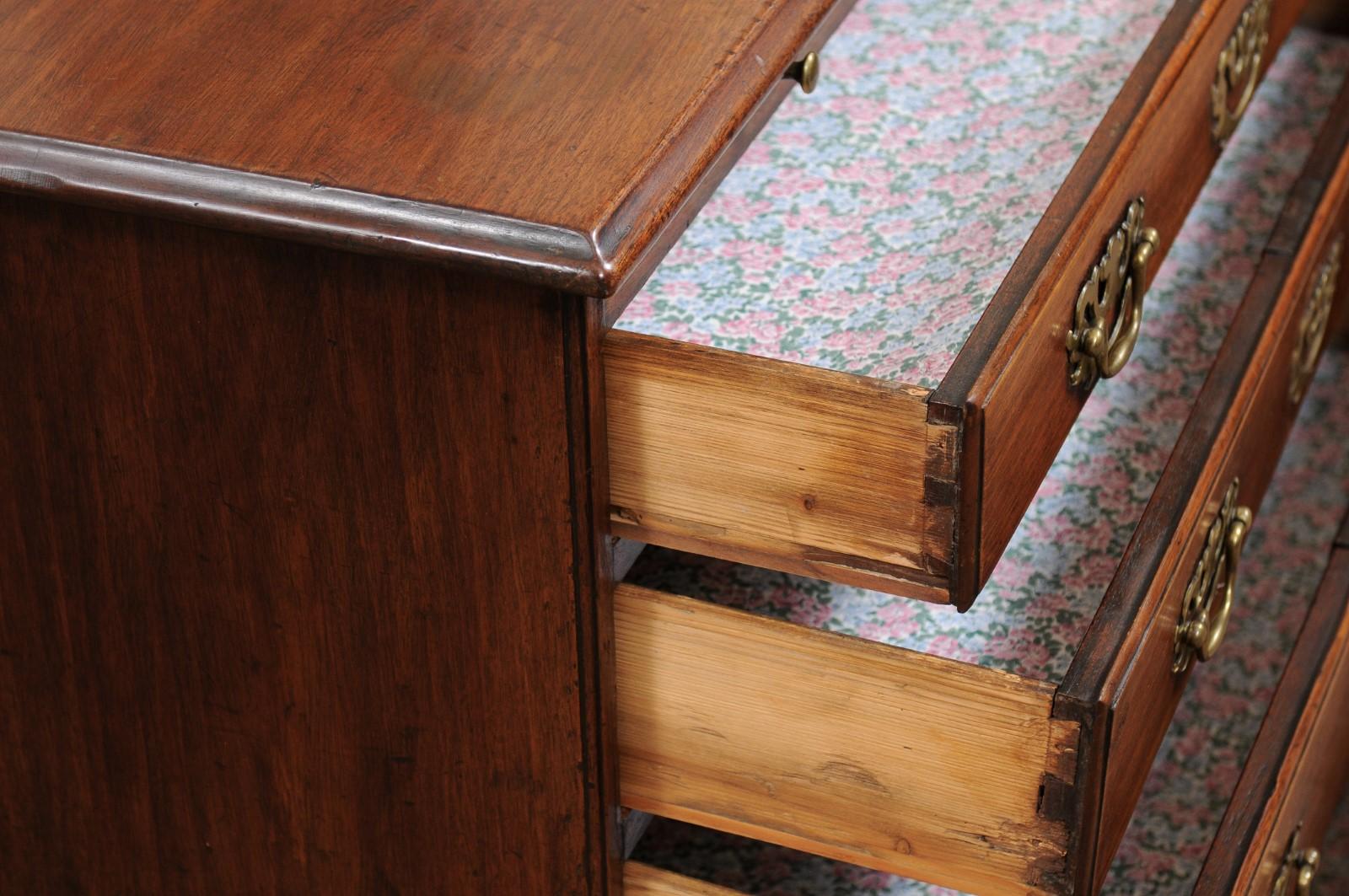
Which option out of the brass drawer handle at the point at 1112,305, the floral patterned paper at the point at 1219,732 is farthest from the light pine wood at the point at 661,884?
the brass drawer handle at the point at 1112,305

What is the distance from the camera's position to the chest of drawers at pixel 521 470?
2.10 feet

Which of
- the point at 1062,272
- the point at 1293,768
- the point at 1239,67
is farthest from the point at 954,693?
the point at 1239,67

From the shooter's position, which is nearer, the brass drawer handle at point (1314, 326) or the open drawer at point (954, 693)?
the open drawer at point (954, 693)

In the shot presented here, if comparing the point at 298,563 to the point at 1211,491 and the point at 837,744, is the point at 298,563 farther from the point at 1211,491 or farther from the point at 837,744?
the point at 1211,491

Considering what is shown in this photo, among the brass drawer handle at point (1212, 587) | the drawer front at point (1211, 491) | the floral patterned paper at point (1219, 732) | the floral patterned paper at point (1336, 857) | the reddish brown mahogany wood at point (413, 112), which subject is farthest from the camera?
the floral patterned paper at point (1336, 857)

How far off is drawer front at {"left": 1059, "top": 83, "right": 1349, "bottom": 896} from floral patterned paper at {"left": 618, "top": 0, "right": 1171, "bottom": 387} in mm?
122

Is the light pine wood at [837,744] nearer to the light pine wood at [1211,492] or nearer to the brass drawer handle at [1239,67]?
the light pine wood at [1211,492]

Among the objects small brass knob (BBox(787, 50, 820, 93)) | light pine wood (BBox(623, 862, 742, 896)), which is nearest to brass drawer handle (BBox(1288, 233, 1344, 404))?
small brass knob (BBox(787, 50, 820, 93))

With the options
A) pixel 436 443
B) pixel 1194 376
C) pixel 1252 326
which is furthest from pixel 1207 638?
pixel 436 443

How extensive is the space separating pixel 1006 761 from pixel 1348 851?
0.60 m

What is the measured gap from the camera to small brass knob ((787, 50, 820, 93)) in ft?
2.57

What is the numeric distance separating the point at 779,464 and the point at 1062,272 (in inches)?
5.5

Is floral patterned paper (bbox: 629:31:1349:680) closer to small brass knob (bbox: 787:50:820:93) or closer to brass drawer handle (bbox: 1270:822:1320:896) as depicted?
brass drawer handle (bbox: 1270:822:1320:896)

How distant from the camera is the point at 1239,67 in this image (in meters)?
0.95
